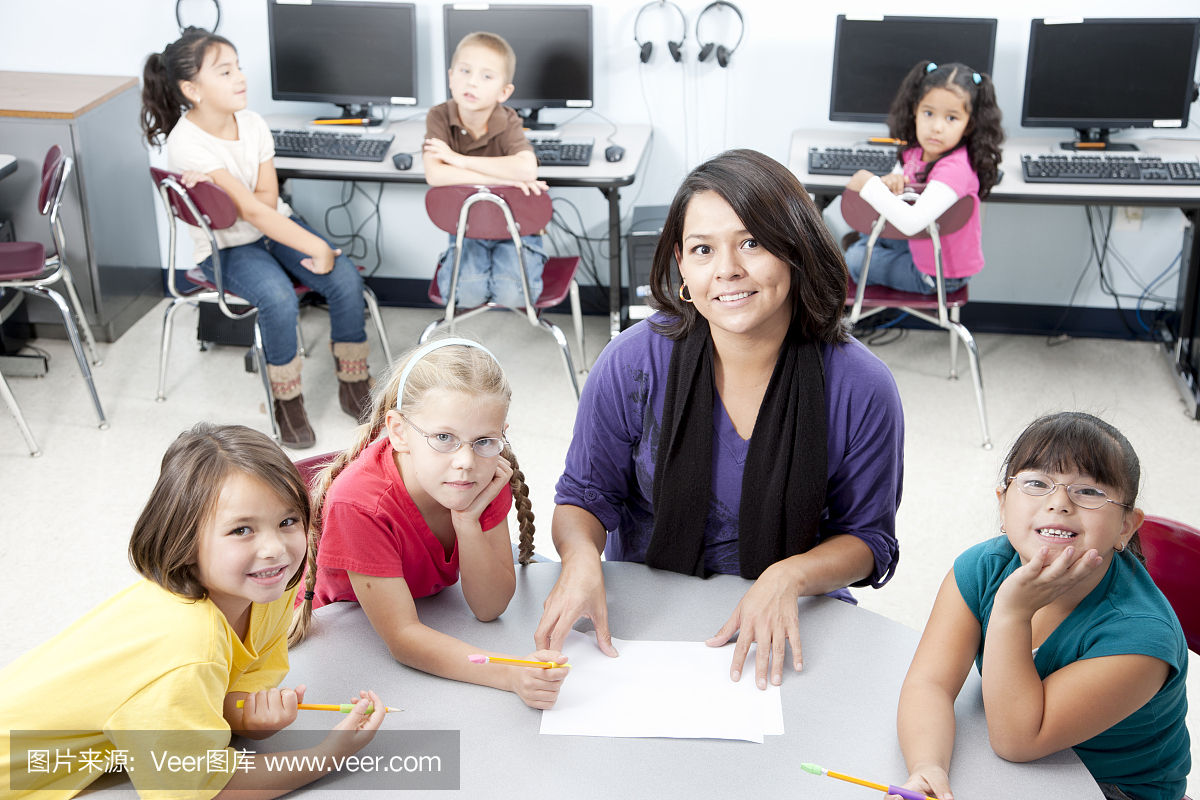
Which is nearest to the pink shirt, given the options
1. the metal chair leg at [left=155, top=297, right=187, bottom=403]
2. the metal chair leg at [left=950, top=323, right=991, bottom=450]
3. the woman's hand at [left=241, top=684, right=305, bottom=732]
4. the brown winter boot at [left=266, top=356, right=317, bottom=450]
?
the metal chair leg at [left=950, top=323, right=991, bottom=450]

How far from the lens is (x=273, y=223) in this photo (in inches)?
119

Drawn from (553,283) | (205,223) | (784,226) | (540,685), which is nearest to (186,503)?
(540,685)

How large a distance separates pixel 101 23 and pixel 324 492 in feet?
10.2

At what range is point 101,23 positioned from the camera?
147 inches

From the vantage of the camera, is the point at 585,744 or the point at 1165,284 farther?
the point at 1165,284

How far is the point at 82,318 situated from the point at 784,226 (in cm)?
287

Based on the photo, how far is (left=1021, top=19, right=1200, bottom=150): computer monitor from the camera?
10.6ft

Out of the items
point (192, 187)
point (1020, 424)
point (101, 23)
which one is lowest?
point (1020, 424)

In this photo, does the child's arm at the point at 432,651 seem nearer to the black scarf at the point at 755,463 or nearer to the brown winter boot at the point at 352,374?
the black scarf at the point at 755,463

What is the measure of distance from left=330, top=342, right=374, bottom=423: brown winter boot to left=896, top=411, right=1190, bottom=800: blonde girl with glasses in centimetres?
231

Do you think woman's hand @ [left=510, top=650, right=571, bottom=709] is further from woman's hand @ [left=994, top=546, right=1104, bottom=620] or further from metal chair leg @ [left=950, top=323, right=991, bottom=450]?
metal chair leg @ [left=950, top=323, right=991, bottom=450]

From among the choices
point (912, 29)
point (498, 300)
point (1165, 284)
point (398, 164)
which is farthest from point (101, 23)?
point (1165, 284)

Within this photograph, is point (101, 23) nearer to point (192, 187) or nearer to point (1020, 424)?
point (192, 187)

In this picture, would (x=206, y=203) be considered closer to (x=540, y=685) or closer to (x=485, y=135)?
(x=485, y=135)
